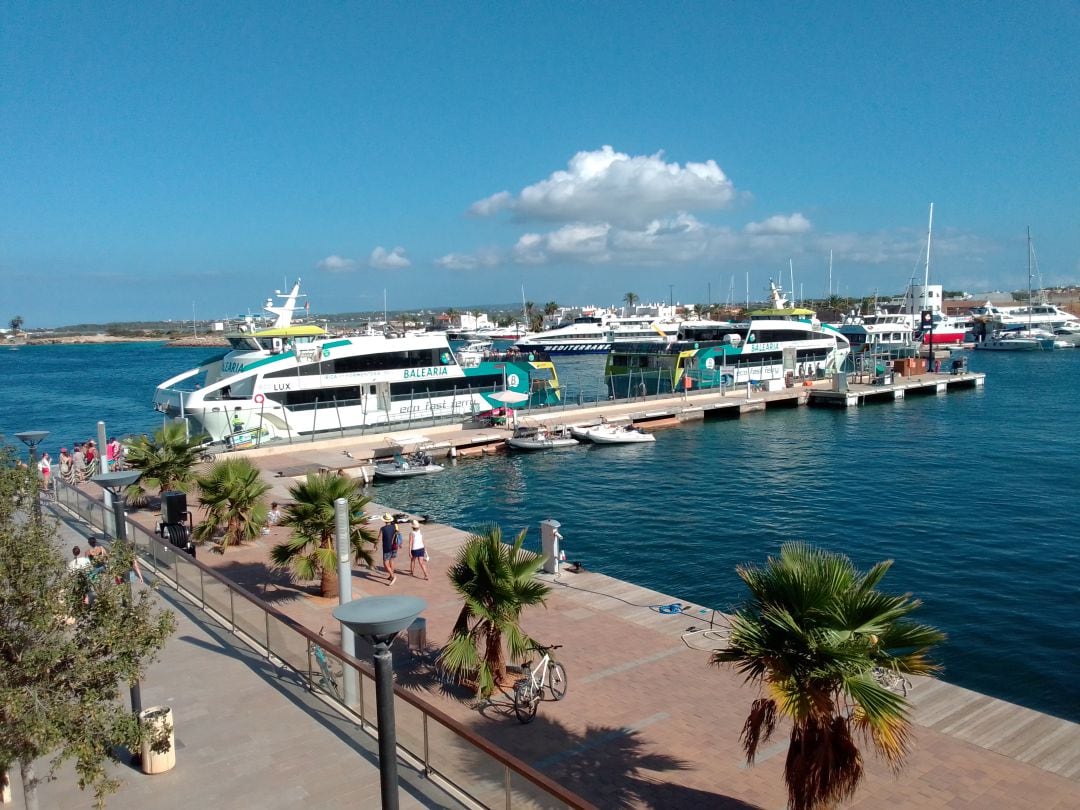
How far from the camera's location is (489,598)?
10797mm

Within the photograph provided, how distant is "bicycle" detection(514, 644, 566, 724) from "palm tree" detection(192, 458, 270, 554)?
987 cm

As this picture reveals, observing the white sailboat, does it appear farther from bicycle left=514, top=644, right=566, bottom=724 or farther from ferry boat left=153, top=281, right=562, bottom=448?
bicycle left=514, top=644, right=566, bottom=724

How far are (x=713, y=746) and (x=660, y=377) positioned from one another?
1940 inches

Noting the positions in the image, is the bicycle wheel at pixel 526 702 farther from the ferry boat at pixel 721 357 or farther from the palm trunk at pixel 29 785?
the ferry boat at pixel 721 357

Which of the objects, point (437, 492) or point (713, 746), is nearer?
point (713, 746)

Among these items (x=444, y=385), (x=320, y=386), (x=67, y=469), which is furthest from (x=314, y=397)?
(x=67, y=469)

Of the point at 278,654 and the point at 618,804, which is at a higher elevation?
the point at 278,654

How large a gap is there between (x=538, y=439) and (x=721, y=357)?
24.0 metres

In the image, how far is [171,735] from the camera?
8.32 m

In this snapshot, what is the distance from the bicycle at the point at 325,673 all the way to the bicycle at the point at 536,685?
7.75 ft

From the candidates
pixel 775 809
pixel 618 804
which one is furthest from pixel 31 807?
pixel 775 809

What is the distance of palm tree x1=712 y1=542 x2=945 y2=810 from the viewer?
695cm

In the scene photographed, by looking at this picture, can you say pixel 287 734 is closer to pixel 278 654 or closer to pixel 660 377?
pixel 278 654

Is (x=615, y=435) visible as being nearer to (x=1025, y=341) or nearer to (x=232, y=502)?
(x=232, y=502)
